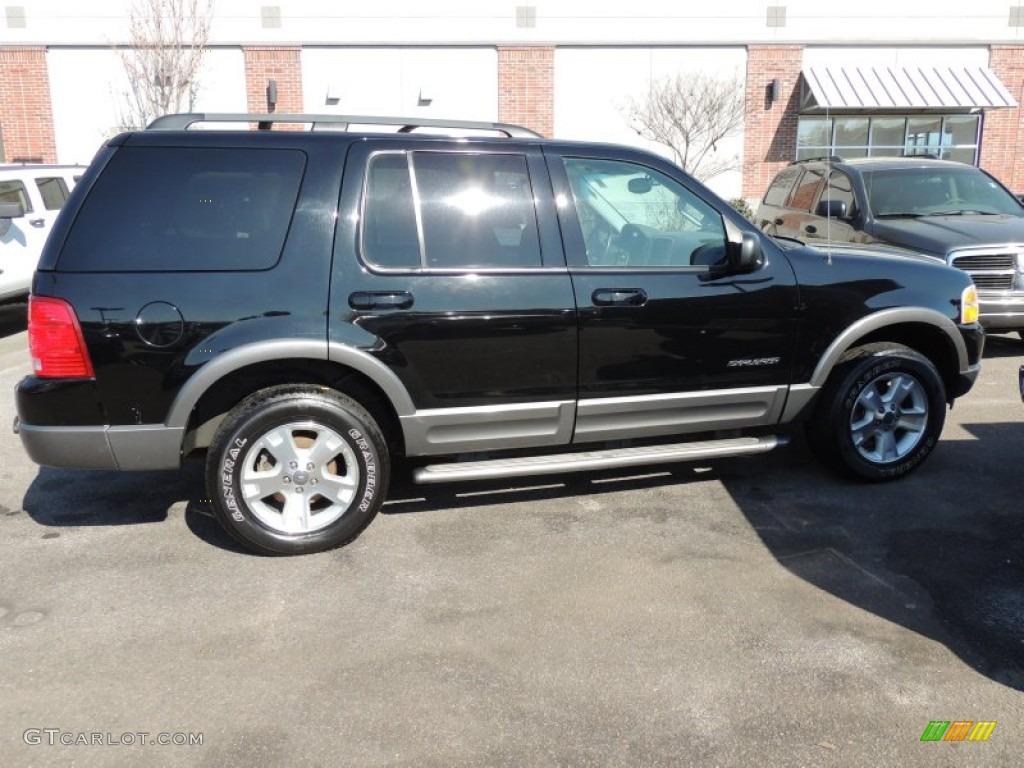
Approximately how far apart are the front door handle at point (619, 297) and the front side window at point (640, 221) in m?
0.17

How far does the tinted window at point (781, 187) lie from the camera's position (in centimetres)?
1084

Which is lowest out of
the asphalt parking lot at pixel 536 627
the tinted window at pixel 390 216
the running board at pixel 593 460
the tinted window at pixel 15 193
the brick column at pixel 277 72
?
the asphalt parking lot at pixel 536 627

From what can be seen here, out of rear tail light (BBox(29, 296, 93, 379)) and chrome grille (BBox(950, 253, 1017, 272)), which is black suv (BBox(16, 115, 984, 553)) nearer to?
rear tail light (BBox(29, 296, 93, 379))

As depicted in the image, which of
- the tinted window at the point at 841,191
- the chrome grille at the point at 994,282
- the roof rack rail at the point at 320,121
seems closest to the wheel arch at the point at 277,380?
the roof rack rail at the point at 320,121

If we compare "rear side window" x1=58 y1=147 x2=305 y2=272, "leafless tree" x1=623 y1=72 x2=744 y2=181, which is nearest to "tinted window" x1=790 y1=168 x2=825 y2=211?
"rear side window" x1=58 y1=147 x2=305 y2=272

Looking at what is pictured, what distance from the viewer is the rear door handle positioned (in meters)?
4.11

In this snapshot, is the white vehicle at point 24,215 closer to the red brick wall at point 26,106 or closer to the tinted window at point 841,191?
the tinted window at point 841,191

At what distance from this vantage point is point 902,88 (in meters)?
20.4

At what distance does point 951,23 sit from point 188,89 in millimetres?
17567

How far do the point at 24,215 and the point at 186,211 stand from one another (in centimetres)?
826

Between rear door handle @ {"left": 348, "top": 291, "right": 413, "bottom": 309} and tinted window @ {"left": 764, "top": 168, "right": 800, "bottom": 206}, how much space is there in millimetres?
7842

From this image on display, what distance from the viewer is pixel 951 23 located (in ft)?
68.4

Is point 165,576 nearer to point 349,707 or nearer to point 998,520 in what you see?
point 349,707

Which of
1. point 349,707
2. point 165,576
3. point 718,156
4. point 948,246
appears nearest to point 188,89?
point 718,156
